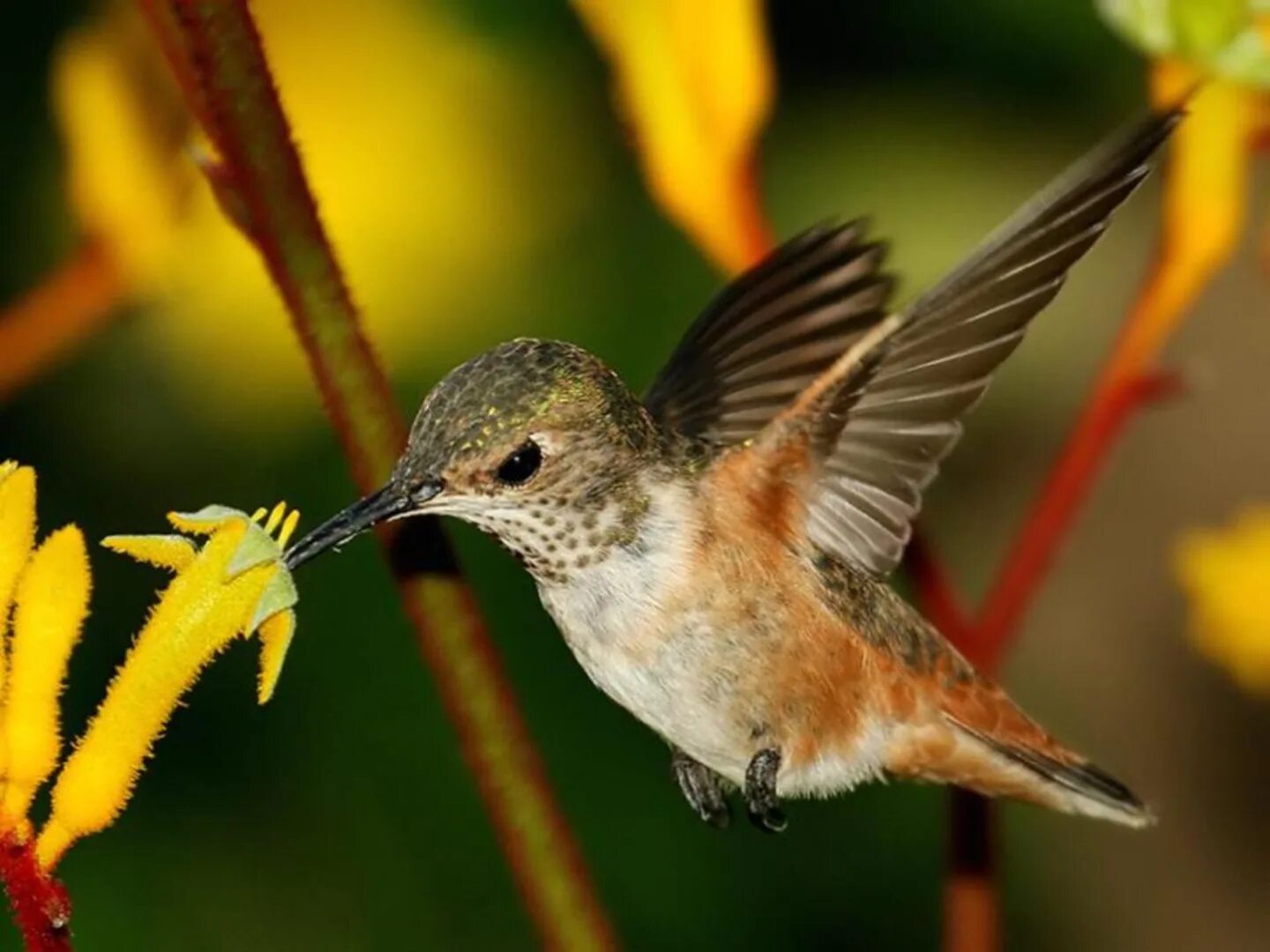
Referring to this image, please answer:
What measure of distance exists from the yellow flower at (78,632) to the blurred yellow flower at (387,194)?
160cm

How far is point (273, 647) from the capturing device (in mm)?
1185

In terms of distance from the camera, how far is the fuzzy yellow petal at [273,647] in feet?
3.76

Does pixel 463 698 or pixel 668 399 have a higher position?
pixel 668 399

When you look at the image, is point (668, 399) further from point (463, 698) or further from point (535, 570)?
point (463, 698)

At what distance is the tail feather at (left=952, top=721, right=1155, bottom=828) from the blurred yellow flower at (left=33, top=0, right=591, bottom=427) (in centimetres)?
137

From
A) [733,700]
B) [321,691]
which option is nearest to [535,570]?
[733,700]

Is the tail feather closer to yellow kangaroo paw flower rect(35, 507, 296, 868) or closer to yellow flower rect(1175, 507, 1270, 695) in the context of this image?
yellow flower rect(1175, 507, 1270, 695)

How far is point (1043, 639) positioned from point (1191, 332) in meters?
0.76


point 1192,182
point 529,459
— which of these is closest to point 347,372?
point 529,459

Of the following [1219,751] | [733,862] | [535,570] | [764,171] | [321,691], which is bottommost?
[1219,751]

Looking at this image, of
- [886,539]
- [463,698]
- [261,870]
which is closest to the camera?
[463,698]

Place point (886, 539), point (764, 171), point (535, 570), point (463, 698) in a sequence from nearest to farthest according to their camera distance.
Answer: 1. point (463, 698)
2. point (535, 570)
3. point (886, 539)
4. point (764, 171)

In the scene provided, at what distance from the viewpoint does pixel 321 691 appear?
10.3ft

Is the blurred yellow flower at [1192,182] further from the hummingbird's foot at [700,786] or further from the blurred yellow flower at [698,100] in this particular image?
the hummingbird's foot at [700,786]
